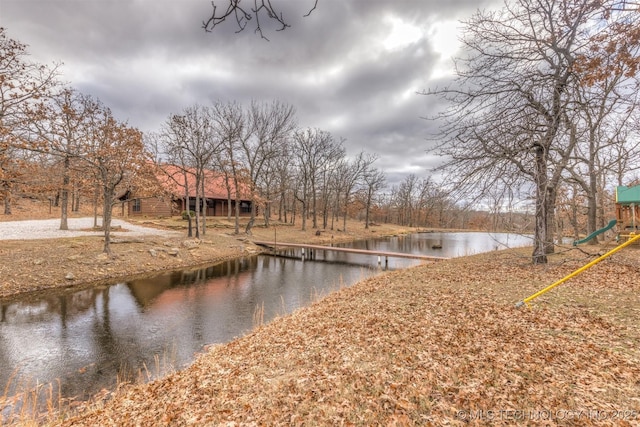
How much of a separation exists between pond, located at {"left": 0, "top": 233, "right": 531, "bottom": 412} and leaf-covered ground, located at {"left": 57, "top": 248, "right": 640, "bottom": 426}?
4.09 ft

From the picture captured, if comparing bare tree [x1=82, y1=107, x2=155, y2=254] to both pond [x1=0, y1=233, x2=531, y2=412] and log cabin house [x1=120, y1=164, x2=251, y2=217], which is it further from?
log cabin house [x1=120, y1=164, x2=251, y2=217]

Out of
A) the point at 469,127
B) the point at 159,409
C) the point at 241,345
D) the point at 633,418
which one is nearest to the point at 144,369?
the point at 241,345

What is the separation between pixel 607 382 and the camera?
3121 millimetres

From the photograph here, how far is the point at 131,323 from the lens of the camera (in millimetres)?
8477

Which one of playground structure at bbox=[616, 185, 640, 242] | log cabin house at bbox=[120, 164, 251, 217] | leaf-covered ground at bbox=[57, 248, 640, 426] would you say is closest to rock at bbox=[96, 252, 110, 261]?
leaf-covered ground at bbox=[57, 248, 640, 426]

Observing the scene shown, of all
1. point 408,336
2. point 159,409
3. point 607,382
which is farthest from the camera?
point 408,336

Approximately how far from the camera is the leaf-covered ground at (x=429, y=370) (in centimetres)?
299

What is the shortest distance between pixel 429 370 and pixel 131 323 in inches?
340

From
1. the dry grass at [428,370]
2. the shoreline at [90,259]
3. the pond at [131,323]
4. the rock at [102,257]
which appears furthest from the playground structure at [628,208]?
the rock at [102,257]

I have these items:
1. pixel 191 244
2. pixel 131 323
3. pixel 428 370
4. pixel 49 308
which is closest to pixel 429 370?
pixel 428 370

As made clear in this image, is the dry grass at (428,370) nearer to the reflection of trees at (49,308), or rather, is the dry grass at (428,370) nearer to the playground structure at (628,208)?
the playground structure at (628,208)

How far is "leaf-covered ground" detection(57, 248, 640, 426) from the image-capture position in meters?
2.99

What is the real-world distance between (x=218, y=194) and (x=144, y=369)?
31012mm

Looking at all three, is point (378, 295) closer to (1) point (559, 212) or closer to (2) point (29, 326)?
(2) point (29, 326)
